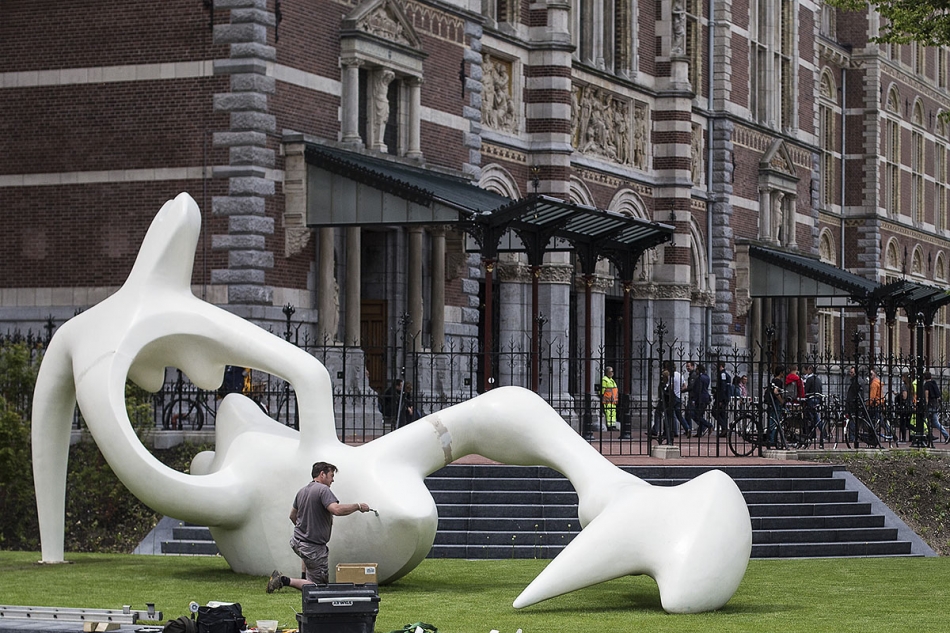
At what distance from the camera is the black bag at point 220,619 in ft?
37.2

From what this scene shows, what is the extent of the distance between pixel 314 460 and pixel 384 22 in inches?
594

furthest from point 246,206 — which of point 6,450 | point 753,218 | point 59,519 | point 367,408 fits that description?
point 753,218

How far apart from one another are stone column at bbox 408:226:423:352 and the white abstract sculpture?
499 inches

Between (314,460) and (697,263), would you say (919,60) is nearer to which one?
(697,263)

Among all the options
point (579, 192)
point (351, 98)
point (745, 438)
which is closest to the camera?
point (745, 438)

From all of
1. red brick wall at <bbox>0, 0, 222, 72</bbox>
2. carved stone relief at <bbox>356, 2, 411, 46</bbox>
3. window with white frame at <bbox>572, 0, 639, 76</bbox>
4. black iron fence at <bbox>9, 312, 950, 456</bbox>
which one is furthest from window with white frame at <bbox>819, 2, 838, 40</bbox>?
red brick wall at <bbox>0, 0, 222, 72</bbox>

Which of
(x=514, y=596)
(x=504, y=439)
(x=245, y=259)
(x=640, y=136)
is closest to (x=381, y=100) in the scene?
(x=245, y=259)

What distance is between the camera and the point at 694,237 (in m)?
42.3

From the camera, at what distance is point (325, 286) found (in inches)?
1080

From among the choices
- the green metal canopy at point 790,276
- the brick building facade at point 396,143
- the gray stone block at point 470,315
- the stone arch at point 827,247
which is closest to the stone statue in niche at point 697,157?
the brick building facade at point 396,143

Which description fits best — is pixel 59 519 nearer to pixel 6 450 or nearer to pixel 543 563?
pixel 6 450

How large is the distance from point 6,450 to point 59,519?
357 centimetres

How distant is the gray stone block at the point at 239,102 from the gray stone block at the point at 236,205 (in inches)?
56.2

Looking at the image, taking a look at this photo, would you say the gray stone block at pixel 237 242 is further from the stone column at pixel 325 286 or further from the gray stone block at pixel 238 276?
the stone column at pixel 325 286
